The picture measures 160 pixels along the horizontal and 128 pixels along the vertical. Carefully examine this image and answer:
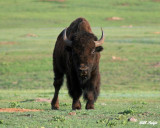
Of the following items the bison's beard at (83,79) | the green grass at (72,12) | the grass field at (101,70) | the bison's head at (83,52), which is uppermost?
the bison's head at (83,52)

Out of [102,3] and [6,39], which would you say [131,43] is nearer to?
[6,39]

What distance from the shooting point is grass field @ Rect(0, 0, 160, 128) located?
10120 millimetres

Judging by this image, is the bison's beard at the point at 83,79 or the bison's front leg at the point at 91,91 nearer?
the bison's beard at the point at 83,79

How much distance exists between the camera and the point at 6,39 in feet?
141

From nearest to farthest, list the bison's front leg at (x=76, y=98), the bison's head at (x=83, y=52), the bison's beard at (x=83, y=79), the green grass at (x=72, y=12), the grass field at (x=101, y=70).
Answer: the grass field at (x=101, y=70), the bison's head at (x=83, y=52), the bison's beard at (x=83, y=79), the bison's front leg at (x=76, y=98), the green grass at (x=72, y=12)

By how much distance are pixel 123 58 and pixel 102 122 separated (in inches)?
910

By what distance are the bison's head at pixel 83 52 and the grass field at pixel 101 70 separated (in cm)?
95

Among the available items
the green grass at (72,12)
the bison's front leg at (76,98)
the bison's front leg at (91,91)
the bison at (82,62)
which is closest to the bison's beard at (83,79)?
the bison at (82,62)

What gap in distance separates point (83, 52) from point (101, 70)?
55.1 feet

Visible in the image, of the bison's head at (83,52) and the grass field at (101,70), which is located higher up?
the bison's head at (83,52)

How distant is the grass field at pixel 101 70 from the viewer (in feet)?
33.2

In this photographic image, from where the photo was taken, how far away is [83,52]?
1195 cm

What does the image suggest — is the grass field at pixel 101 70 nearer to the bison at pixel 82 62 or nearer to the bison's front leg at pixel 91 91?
the bison's front leg at pixel 91 91

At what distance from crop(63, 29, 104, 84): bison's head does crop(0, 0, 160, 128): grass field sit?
0.95 meters
